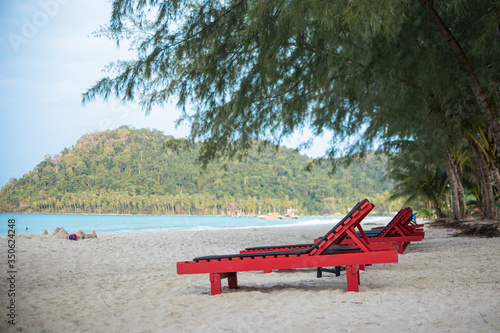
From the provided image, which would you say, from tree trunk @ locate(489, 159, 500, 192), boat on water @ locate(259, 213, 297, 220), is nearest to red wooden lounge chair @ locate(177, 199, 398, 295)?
tree trunk @ locate(489, 159, 500, 192)

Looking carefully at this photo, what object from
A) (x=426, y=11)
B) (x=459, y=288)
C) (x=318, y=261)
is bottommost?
(x=459, y=288)

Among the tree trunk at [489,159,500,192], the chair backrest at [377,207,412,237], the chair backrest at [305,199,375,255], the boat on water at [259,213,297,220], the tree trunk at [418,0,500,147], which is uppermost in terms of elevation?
the tree trunk at [418,0,500,147]

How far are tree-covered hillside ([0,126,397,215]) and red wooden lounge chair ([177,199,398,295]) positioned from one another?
3448cm

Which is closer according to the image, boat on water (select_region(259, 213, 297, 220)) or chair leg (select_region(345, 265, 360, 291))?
chair leg (select_region(345, 265, 360, 291))

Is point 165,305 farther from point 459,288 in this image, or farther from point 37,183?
point 37,183

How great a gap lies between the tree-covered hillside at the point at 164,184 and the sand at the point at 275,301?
1311 inches

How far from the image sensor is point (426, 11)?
654 centimetres

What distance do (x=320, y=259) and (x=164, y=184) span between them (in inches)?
2666

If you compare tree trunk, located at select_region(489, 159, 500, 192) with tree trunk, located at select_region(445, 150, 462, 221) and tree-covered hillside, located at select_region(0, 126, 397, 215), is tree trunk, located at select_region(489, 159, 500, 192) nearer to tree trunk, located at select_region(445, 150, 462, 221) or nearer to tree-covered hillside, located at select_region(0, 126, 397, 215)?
tree trunk, located at select_region(445, 150, 462, 221)

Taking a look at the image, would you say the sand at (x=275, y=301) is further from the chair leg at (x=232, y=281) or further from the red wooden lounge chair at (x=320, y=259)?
the red wooden lounge chair at (x=320, y=259)

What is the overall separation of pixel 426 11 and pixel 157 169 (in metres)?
62.8

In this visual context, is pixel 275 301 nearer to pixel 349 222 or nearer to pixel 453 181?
pixel 349 222

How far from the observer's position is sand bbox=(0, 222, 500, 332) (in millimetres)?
2603

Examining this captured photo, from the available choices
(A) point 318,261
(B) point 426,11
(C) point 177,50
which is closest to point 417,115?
(B) point 426,11
